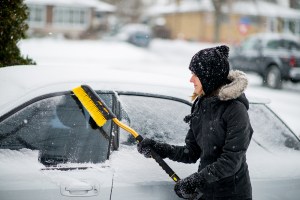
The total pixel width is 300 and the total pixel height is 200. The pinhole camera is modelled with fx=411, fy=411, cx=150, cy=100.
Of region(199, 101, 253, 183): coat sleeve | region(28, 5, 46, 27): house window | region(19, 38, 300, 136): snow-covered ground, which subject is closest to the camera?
region(199, 101, 253, 183): coat sleeve

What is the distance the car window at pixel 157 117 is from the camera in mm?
2594

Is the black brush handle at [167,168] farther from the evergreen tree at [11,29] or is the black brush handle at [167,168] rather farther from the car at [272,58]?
the car at [272,58]

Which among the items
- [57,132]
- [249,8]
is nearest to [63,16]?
[249,8]

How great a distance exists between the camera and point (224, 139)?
224cm

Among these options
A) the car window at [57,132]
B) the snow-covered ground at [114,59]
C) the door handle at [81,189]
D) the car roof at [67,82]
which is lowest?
the snow-covered ground at [114,59]

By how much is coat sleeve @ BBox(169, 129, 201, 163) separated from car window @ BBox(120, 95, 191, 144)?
17 cm

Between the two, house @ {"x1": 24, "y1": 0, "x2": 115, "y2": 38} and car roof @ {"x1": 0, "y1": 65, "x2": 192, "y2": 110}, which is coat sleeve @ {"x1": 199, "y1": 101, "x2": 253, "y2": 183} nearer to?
car roof @ {"x1": 0, "y1": 65, "x2": 192, "y2": 110}

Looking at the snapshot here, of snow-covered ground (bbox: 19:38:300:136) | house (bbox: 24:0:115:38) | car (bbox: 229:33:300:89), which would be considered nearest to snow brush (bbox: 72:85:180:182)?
snow-covered ground (bbox: 19:38:300:136)

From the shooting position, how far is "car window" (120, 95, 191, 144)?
2.59 m

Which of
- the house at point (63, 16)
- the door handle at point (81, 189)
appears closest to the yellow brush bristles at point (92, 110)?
the door handle at point (81, 189)

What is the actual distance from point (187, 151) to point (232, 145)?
0.41 metres

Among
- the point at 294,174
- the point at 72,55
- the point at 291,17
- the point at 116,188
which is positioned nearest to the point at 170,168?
the point at 116,188

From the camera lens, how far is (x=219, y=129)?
223cm

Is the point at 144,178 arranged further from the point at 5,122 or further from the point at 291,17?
the point at 291,17
